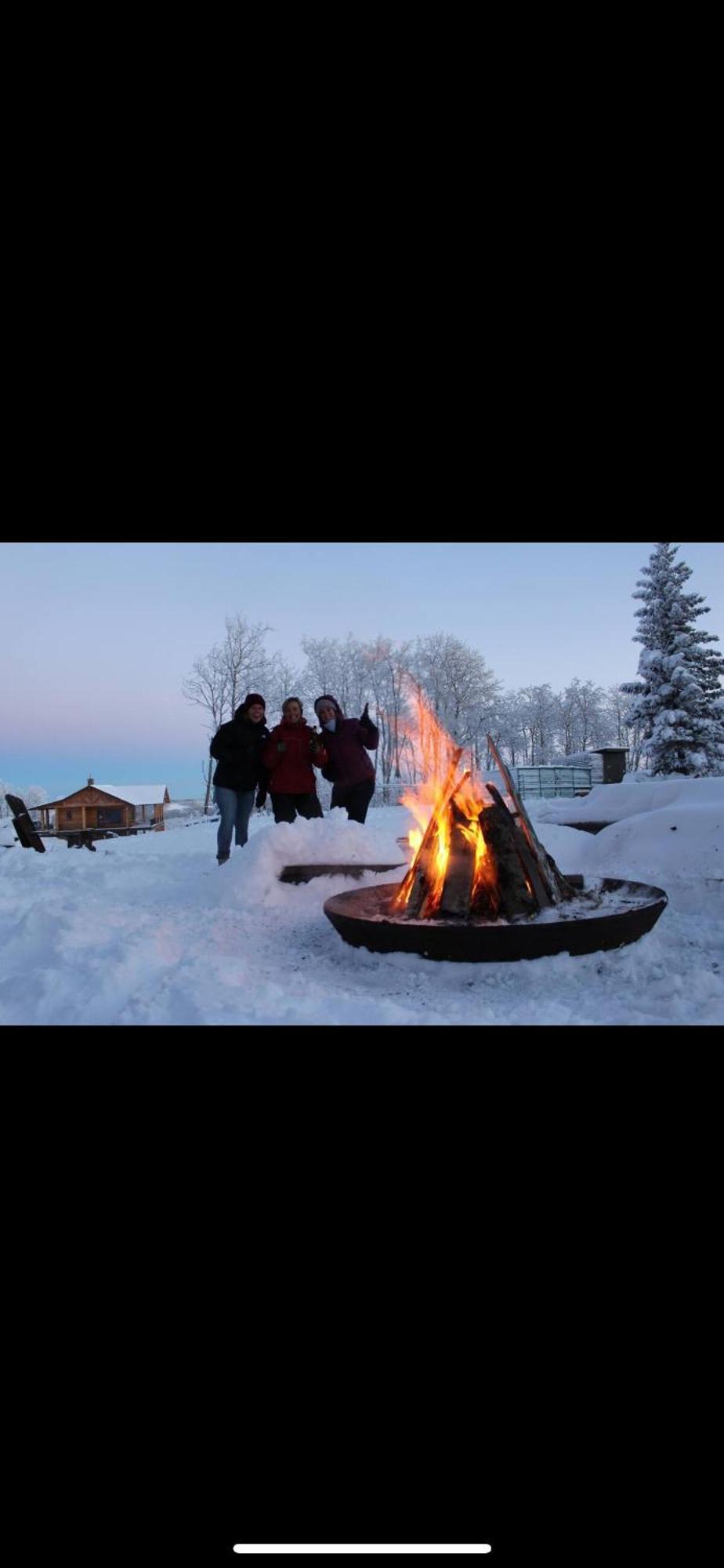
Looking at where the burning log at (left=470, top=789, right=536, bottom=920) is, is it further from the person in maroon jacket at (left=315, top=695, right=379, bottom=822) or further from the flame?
the person in maroon jacket at (left=315, top=695, right=379, bottom=822)

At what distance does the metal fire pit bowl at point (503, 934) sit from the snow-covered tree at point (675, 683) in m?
16.1

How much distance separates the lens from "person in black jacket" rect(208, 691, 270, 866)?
5.84m

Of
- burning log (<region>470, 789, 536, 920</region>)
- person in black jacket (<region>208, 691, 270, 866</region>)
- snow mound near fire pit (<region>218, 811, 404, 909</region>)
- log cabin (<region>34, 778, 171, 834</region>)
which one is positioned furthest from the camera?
log cabin (<region>34, 778, 171, 834</region>)

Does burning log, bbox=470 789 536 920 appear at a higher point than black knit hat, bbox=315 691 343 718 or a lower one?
lower

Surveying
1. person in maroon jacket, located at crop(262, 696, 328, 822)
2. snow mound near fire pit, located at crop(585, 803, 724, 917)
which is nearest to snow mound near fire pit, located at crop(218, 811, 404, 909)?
person in maroon jacket, located at crop(262, 696, 328, 822)

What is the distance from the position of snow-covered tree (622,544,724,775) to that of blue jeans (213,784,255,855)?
14.9 metres

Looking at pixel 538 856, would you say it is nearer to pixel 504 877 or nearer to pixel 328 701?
pixel 504 877

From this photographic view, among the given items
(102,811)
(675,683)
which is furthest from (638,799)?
(675,683)

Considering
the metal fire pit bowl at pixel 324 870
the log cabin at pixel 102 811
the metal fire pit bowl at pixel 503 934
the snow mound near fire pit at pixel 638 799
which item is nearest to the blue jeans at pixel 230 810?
the metal fire pit bowl at pixel 324 870

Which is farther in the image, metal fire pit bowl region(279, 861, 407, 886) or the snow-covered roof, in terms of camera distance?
the snow-covered roof

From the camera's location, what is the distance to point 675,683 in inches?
723
